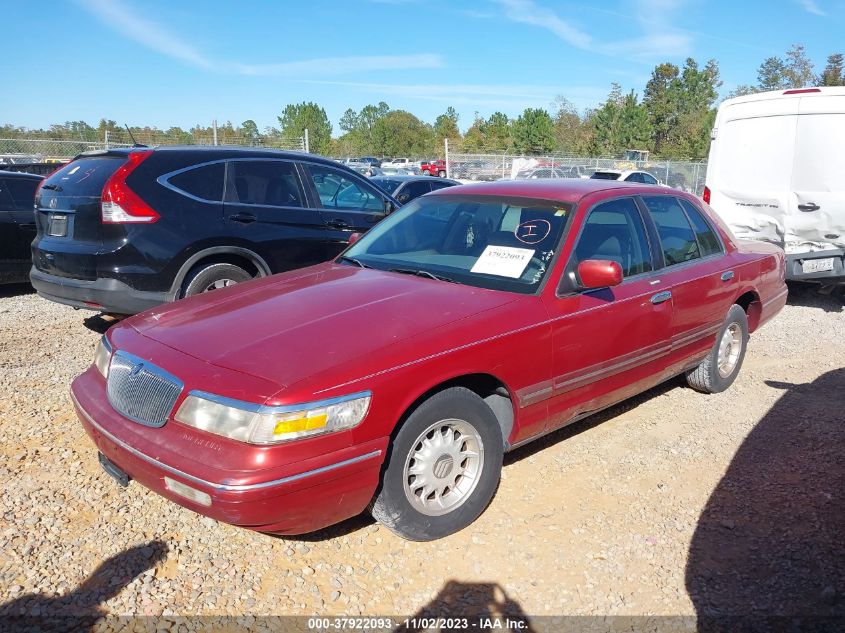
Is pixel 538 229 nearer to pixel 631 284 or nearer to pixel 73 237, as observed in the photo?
pixel 631 284

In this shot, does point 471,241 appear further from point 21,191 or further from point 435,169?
point 435,169

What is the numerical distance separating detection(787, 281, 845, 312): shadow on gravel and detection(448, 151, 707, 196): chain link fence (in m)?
21.8

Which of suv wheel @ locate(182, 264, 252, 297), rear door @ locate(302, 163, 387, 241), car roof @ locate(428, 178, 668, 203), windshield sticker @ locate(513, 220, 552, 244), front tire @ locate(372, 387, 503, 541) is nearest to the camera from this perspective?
front tire @ locate(372, 387, 503, 541)

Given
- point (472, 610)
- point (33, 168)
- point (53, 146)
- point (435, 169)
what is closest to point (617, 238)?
point (472, 610)

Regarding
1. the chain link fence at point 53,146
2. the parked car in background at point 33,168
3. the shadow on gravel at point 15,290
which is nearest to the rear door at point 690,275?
the shadow on gravel at point 15,290

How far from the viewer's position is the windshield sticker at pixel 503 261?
371 cm

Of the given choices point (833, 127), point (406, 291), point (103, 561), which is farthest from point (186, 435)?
point (833, 127)

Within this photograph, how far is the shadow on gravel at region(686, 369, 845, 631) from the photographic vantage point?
2834 millimetres

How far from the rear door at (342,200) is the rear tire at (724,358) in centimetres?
325

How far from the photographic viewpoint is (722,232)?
206 inches

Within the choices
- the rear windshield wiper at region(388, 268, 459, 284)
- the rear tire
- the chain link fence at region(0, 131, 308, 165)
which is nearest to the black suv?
the rear windshield wiper at region(388, 268, 459, 284)

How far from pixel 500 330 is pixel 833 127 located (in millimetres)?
6302

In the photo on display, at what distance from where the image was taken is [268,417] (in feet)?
8.38

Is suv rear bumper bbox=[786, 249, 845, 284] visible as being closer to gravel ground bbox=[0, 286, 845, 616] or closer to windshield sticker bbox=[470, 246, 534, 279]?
gravel ground bbox=[0, 286, 845, 616]
